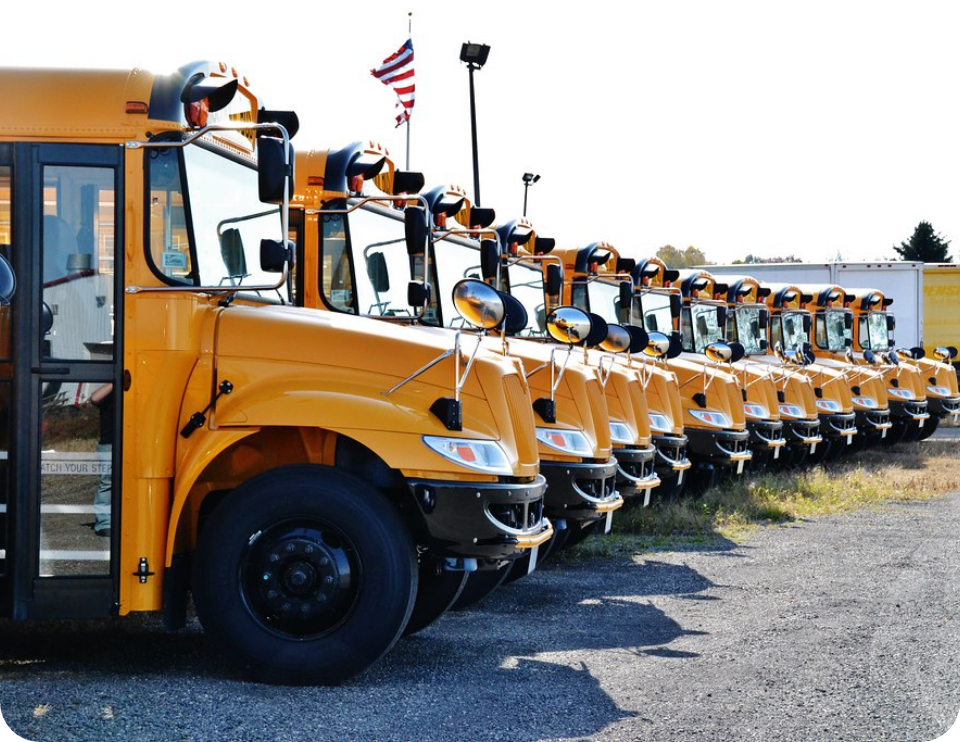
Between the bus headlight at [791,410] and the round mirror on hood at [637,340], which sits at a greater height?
the round mirror on hood at [637,340]

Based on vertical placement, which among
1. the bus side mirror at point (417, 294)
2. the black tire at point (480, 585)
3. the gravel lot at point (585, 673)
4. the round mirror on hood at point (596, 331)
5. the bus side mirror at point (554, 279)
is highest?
the bus side mirror at point (554, 279)

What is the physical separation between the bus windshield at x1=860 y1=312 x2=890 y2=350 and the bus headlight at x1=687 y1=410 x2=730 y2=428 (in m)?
9.62

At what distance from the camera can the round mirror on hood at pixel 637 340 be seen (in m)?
12.3

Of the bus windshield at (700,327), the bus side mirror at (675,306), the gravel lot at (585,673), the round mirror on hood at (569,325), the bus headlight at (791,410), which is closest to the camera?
the gravel lot at (585,673)

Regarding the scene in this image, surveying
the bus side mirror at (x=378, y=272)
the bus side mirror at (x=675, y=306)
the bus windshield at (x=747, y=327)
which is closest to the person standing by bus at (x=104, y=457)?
the bus side mirror at (x=378, y=272)

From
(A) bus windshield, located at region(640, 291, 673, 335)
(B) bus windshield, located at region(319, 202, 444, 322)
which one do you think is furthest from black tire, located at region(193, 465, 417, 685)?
(A) bus windshield, located at region(640, 291, 673, 335)

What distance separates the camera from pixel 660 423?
1175 cm

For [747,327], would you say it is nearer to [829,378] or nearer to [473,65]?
[829,378]

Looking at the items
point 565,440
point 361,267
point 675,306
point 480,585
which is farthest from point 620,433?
point 675,306

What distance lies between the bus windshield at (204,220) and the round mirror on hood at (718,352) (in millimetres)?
8492

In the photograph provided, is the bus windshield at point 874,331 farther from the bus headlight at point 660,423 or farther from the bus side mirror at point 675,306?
the bus headlight at point 660,423

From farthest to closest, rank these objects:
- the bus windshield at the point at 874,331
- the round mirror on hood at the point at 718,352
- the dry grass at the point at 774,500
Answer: the bus windshield at the point at 874,331 → the round mirror on hood at the point at 718,352 → the dry grass at the point at 774,500

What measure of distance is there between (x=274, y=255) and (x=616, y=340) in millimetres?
6042

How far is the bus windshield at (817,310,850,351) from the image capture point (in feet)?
69.8
